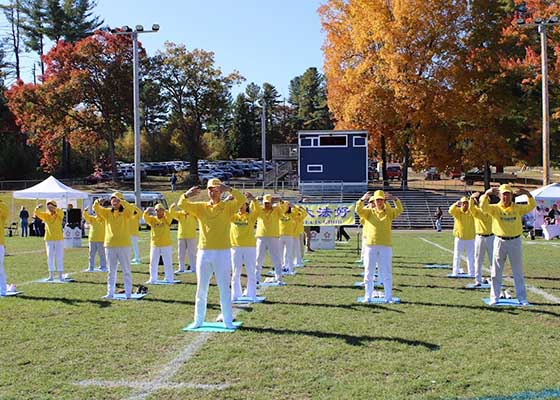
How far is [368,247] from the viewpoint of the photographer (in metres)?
10.6

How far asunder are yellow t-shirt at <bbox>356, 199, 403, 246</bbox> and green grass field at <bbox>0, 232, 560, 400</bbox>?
1.20 meters

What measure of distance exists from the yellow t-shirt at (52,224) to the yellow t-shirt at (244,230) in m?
4.82

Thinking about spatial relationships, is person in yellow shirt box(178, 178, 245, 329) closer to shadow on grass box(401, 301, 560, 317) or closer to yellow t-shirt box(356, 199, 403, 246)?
yellow t-shirt box(356, 199, 403, 246)

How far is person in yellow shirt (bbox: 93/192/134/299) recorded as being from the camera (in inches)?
428

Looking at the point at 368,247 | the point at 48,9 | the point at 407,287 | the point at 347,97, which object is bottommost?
the point at 407,287

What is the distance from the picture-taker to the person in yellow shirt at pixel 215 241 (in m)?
8.26

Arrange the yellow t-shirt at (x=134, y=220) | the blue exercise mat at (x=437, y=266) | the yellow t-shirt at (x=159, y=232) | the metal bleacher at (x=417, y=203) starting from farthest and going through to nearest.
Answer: the metal bleacher at (x=417, y=203) → the blue exercise mat at (x=437, y=266) → the yellow t-shirt at (x=159, y=232) → the yellow t-shirt at (x=134, y=220)

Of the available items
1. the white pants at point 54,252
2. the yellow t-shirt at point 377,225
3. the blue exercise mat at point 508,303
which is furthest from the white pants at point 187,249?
the blue exercise mat at point 508,303

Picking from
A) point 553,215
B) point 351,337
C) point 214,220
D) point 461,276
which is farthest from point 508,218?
point 553,215

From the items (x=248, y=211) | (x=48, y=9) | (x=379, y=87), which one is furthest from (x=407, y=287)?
Result: (x=48, y=9)

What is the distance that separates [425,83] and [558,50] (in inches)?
393

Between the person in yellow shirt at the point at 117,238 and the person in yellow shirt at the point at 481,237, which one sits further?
the person in yellow shirt at the point at 481,237

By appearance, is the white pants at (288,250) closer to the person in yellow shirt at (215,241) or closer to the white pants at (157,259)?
the white pants at (157,259)

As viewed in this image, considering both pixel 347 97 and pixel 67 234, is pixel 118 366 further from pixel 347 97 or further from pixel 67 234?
pixel 347 97
